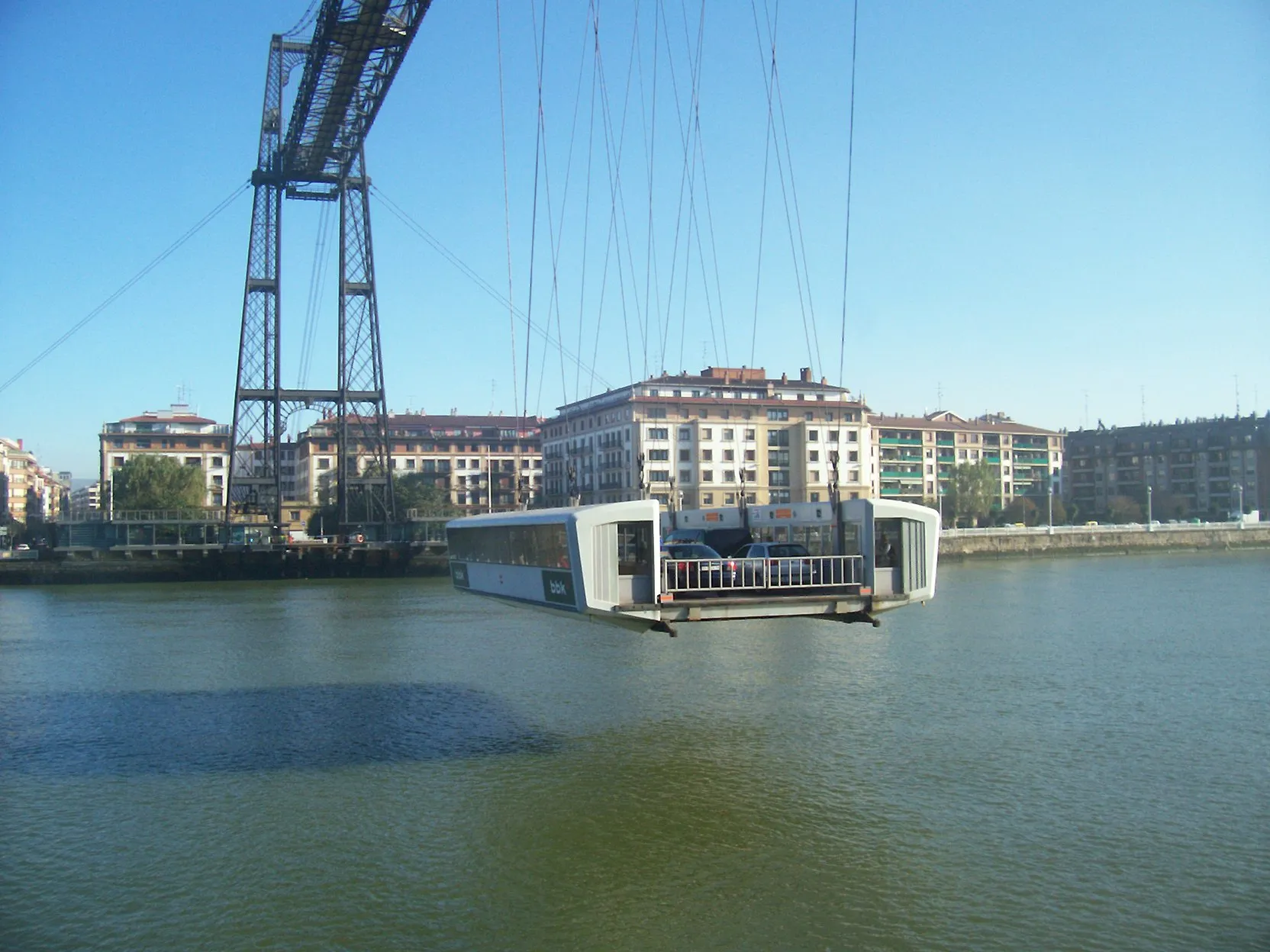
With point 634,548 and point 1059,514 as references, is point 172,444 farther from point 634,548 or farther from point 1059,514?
point 634,548

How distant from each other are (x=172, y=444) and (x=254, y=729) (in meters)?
68.0

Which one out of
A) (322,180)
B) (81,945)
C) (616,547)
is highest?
(322,180)

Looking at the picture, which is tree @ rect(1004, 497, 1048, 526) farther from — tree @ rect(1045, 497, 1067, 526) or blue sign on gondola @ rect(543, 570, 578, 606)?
blue sign on gondola @ rect(543, 570, 578, 606)

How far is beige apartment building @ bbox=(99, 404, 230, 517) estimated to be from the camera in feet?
250

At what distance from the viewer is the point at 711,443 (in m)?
54.6

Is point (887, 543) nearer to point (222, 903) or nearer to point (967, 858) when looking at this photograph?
point (967, 858)

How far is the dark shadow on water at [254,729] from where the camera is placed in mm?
14180

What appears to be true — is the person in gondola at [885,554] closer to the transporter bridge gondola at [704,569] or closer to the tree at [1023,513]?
the transporter bridge gondola at [704,569]

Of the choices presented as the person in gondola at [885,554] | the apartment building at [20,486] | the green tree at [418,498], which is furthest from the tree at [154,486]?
the person in gondola at [885,554]

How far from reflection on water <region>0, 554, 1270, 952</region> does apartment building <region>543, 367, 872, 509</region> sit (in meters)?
29.3

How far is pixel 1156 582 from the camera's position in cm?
3981

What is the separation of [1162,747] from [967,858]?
5.50 meters

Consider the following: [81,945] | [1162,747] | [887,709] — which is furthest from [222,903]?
[1162,747]

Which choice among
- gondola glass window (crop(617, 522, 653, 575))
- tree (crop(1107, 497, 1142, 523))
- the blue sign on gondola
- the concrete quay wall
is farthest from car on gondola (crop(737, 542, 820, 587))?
tree (crop(1107, 497, 1142, 523))
